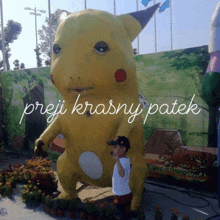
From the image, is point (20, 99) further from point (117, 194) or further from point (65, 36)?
point (117, 194)

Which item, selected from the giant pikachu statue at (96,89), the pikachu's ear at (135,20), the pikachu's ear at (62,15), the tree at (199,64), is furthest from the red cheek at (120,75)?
the tree at (199,64)

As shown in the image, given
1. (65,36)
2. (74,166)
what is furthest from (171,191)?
(65,36)

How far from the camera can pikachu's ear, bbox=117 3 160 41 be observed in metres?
4.50

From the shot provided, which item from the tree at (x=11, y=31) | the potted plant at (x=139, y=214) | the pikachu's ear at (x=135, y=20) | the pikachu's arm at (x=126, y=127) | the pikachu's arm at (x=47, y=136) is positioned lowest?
the potted plant at (x=139, y=214)

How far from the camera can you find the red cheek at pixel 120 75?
406 centimetres

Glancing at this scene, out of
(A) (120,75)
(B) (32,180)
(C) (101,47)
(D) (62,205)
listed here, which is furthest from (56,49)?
(B) (32,180)

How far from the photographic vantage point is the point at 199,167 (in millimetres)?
5371

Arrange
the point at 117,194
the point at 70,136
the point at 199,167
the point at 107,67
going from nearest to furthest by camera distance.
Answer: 1. the point at 117,194
2. the point at 107,67
3. the point at 70,136
4. the point at 199,167

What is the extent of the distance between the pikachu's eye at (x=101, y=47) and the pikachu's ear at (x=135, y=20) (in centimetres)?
67

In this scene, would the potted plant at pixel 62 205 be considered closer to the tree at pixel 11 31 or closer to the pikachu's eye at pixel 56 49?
the pikachu's eye at pixel 56 49

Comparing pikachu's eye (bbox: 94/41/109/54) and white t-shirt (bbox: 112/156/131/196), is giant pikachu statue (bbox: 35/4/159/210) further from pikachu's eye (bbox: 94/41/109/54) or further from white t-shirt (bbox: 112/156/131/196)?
white t-shirt (bbox: 112/156/131/196)

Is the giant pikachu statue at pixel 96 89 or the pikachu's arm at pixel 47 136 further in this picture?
the pikachu's arm at pixel 47 136

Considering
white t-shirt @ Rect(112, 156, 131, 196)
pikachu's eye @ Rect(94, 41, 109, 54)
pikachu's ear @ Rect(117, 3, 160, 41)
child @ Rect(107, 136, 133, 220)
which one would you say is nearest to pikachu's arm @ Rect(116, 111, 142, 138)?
child @ Rect(107, 136, 133, 220)

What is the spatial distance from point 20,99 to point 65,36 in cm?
582
